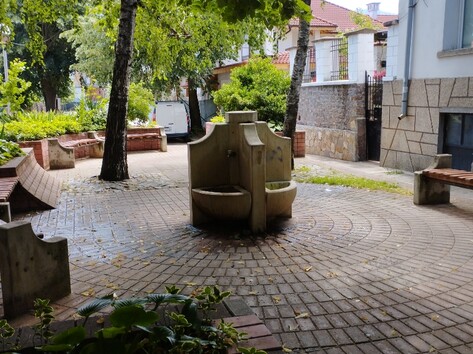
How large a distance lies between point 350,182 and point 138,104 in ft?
35.3

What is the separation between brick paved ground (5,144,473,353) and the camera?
3.58m

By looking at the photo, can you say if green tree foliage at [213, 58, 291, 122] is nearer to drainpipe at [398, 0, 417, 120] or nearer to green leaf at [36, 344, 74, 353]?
drainpipe at [398, 0, 417, 120]

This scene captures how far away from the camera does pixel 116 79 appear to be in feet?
33.1

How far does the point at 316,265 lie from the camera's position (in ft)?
16.0

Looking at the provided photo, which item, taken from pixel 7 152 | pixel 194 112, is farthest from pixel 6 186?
pixel 194 112

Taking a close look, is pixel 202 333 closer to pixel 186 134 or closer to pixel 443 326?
pixel 443 326

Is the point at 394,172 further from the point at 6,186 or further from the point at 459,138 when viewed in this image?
the point at 6,186

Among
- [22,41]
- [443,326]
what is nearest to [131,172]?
[443,326]

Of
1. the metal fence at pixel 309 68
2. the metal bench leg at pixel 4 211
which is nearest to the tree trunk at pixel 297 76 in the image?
the metal fence at pixel 309 68

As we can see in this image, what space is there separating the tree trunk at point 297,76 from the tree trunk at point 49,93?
21526 mm

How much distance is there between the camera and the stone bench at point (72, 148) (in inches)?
504

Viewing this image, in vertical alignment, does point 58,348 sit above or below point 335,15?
below

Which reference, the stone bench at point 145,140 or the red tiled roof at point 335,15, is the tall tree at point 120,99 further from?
the red tiled roof at point 335,15

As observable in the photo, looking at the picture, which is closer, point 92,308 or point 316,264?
point 92,308
